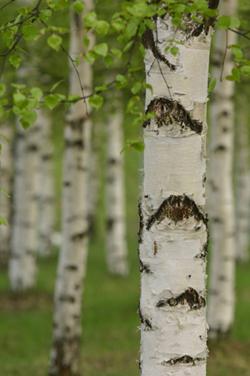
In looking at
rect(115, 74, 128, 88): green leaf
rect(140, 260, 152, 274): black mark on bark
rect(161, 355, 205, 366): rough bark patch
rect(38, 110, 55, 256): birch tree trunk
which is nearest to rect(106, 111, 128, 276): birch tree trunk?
rect(38, 110, 55, 256): birch tree trunk

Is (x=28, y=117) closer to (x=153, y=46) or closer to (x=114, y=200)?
(x=153, y=46)

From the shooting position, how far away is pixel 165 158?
4703mm

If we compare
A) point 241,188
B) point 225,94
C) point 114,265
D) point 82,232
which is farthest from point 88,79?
point 241,188

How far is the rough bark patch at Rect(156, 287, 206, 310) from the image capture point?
4.77m

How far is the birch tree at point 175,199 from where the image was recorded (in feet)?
15.5

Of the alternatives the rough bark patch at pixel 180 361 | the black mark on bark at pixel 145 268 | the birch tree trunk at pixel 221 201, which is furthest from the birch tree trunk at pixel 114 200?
the rough bark patch at pixel 180 361

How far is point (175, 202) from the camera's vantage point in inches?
187

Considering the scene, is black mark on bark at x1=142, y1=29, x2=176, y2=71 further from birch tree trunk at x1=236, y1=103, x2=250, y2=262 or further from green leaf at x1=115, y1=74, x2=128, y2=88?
birch tree trunk at x1=236, y1=103, x2=250, y2=262

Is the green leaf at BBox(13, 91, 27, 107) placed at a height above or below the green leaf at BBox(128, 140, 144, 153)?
above

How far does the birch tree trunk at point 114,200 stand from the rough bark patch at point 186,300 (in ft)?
56.0

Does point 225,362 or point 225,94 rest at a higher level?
point 225,94

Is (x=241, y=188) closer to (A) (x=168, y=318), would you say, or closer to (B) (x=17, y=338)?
(B) (x=17, y=338)

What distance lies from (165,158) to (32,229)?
49.6ft

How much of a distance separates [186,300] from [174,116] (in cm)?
111
